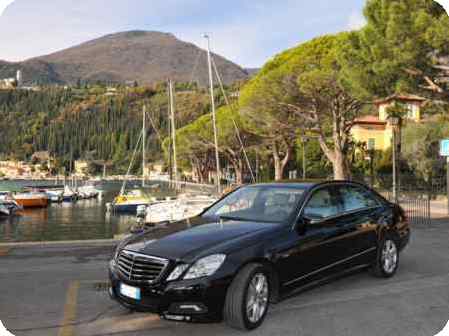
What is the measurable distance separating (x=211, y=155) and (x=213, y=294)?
7198cm

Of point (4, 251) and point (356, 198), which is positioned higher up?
point (356, 198)

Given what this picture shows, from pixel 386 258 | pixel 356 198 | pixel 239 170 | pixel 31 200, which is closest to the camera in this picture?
pixel 356 198

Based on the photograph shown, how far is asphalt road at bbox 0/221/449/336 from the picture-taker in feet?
17.0

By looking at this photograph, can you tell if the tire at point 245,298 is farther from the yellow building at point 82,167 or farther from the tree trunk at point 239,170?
the yellow building at point 82,167

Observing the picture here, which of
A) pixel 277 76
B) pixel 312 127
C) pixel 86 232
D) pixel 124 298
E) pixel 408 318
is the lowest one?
pixel 86 232

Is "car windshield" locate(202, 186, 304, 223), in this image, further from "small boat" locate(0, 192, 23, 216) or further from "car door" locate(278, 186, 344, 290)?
"small boat" locate(0, 192, 23, 216)

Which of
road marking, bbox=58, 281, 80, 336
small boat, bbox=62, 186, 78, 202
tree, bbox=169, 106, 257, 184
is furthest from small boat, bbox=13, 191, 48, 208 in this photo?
road marking, bbox=58, 281, 80, 336

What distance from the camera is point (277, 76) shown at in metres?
29.8

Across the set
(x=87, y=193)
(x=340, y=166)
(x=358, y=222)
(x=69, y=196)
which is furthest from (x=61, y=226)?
(x=87, y=193)

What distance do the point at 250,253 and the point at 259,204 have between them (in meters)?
1.37

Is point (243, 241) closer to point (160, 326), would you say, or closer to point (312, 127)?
point (160, 326)

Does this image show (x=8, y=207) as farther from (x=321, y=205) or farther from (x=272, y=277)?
(x=272, y=277)

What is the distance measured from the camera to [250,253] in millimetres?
5133

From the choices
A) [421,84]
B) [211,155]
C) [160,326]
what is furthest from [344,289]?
[211,155]
